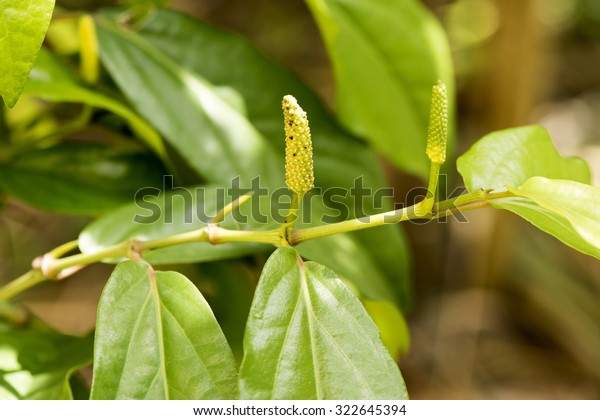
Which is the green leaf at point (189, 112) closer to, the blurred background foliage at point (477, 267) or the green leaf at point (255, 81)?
the green leaf at point (255, 81)

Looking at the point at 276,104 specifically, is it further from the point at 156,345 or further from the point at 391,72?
the point at 156,345

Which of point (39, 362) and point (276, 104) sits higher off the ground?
point (276, 104)

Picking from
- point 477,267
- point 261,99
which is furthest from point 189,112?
point 477,267

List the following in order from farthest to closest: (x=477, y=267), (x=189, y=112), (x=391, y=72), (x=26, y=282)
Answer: (x=477, y=267), (x=391, y=72), (x=189, y=112), (x=26, y=282)

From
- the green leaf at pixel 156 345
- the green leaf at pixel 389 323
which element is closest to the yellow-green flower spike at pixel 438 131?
the green leaf at pixel 156 345

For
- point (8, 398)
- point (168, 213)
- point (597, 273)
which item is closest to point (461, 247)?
point (597, 273)

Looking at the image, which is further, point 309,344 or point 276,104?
point 276,104
